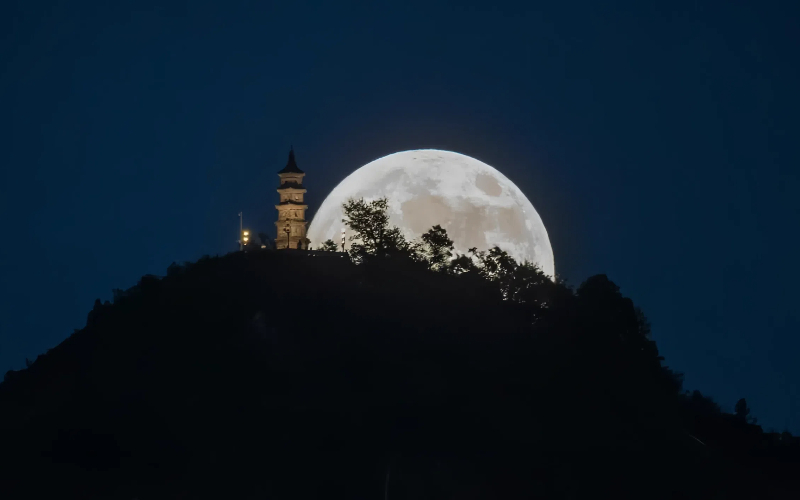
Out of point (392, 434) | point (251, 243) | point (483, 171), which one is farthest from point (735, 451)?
point (251, 243)

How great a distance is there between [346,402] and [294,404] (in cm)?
272

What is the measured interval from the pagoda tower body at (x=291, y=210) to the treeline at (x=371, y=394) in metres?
8.95

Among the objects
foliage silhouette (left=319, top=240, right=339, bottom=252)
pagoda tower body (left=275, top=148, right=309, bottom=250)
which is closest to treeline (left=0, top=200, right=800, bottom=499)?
foliage silhouette (left=319, top=240, right=339, bottom=252)

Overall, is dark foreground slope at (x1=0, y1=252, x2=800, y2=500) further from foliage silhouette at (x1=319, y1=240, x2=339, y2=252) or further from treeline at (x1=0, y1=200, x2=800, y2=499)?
foliage silhouette at (x1=319, y1=240, x2=339, y2=252)

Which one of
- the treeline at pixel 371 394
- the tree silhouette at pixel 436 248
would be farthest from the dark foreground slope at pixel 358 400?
the tree silhouette at pixel 436 248

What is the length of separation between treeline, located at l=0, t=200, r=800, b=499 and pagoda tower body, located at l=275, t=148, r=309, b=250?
8.95m

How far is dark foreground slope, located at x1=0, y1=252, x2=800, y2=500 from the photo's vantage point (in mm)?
104562

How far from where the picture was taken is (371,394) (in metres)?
109

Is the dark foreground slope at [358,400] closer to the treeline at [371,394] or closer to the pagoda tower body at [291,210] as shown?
the treeline at [371,394]

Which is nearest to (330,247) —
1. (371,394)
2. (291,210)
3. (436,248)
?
(436,248)

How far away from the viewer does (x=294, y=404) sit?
108 metres

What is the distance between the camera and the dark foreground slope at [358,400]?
10456cm

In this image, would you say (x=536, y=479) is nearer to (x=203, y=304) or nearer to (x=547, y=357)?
(x=547, y=357)

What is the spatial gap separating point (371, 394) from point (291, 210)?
83.9 ft
